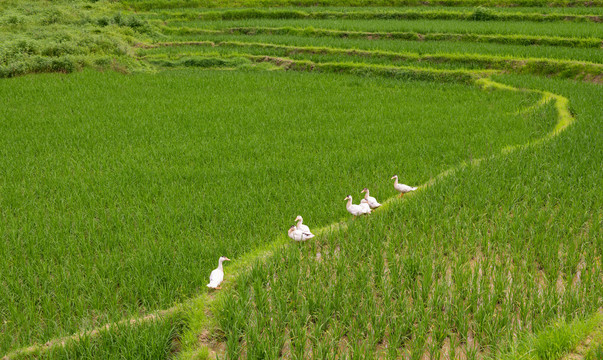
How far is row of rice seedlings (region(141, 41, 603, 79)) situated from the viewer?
472 inches

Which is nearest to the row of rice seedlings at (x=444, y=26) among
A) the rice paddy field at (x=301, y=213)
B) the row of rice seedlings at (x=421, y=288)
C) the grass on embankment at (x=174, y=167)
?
the rice paddy field at (x=301, y=213)

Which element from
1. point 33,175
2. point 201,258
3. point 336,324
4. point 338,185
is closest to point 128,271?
point 201,258

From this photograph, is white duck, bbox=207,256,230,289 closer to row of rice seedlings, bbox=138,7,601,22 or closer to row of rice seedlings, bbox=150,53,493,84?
row of rice seedlings, bbox=150,53,493,84

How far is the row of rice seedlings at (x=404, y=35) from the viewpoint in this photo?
14.6m

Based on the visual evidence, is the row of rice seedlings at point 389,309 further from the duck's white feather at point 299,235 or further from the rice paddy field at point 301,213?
the duck's white feather at point 299,235

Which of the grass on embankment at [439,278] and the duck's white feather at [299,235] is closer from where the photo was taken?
the grass on embankment at [439,278]

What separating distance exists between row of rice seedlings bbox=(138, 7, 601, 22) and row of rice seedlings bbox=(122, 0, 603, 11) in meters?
2.56

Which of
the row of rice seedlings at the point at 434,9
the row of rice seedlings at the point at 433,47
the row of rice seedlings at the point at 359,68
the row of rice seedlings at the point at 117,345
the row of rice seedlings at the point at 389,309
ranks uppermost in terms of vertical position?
the row of rice seedlings at the point at 434,9

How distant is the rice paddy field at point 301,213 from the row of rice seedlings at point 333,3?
1105 centimetres

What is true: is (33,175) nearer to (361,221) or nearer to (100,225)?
(100,225)

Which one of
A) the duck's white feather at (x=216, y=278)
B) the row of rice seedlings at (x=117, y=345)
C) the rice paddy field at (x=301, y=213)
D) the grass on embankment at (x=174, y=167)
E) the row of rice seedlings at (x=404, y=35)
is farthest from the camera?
the row of rice seedlings at (x=404, y=35)

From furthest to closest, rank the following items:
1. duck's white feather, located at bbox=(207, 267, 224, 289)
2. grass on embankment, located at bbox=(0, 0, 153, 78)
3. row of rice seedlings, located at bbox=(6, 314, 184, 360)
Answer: grass on embankment, located at bbox=(0, 0, 153, 78) → duck's white feather, located at bbox=(207, 267, 224, 289) → row of rice seedlings, located at bbox=(6, 314, 184, 360)

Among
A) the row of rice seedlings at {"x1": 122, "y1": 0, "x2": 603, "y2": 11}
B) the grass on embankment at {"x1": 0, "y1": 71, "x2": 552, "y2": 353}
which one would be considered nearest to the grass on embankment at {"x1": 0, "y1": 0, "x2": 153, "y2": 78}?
the grass on embankment at {"x1": 0, "y1": 71, "x2": 552, "y2": 353}

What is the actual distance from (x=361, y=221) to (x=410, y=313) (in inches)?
62.8
